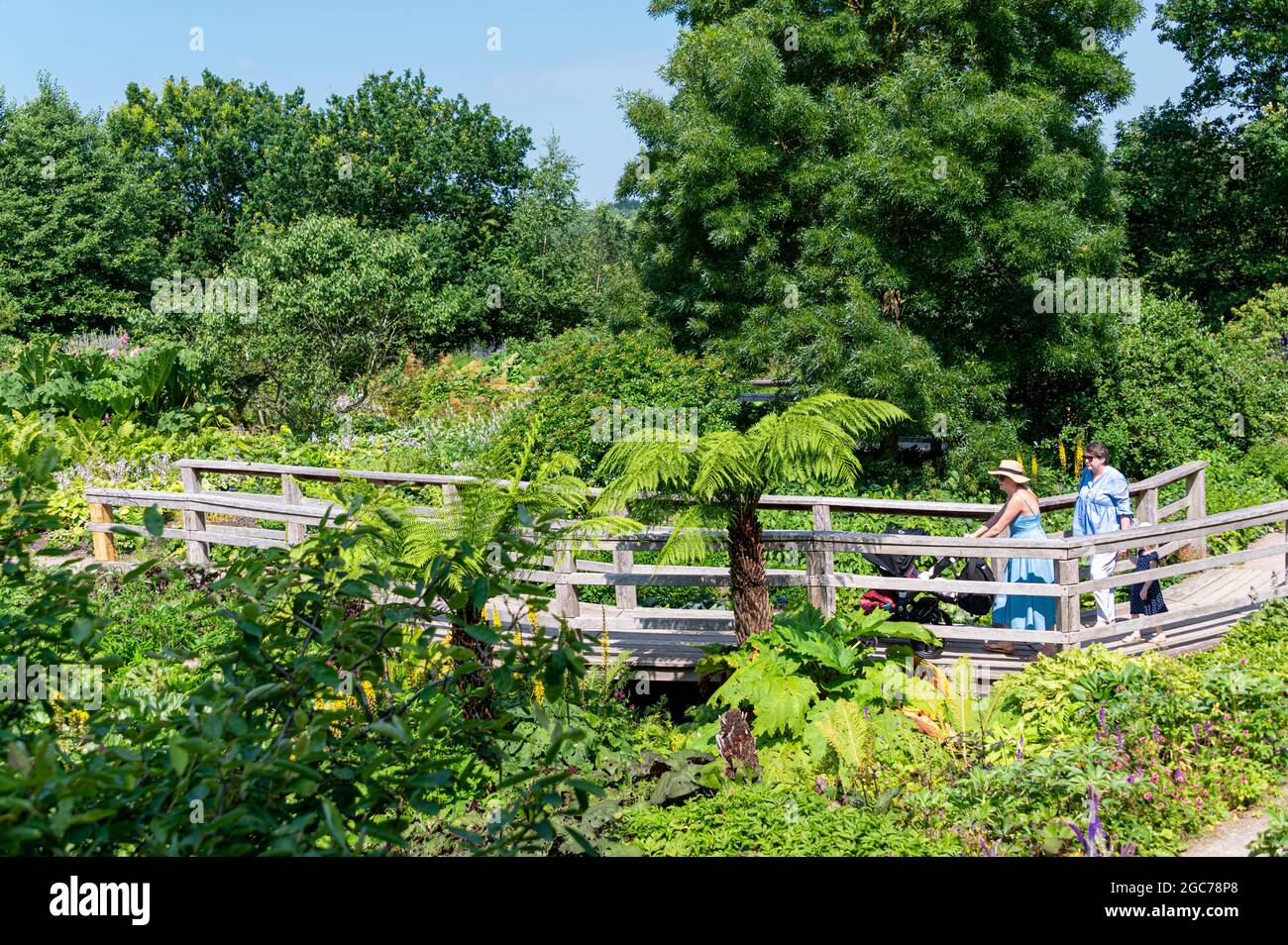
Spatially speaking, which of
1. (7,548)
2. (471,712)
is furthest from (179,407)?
(7,548)

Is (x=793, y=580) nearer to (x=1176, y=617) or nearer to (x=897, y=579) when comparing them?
(x=897, y=579)

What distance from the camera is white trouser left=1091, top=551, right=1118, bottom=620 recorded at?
8.21m

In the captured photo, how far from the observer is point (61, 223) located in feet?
98.5

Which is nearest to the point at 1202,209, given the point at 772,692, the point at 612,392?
the point at 612,392

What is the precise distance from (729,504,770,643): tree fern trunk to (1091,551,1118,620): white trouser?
264cm

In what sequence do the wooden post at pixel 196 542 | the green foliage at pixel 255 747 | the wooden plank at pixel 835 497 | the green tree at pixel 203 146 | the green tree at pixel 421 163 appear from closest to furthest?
the green foliage at pixel 255 747, the wooden plank at pixel 835 497, the wooden post at pixel 196 542, the green tree at pixel 421 163, the green tree at pixel 203 146

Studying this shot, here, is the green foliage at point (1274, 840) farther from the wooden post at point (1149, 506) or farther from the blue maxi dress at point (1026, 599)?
the wooden post at point (1149, 506)

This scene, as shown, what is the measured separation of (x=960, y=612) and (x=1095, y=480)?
1.49 meters

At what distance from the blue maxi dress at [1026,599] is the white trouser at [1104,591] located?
0.36 metres

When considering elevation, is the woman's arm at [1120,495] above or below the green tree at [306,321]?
below

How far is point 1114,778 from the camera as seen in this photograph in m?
5.10

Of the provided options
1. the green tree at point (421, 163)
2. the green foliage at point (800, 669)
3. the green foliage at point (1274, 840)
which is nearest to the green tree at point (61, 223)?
the green tree at point (421, 163)

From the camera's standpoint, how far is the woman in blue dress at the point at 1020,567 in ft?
26.5

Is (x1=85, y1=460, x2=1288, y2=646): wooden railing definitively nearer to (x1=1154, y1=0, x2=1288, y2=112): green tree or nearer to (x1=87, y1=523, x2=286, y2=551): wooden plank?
(x1=87, y1=523, x2=286, y2=551): wooden plank
